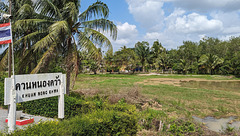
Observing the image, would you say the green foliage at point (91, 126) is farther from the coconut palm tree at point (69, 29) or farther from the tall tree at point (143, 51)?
the tall tree at point (143, 51)

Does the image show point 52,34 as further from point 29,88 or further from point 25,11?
point 29,88

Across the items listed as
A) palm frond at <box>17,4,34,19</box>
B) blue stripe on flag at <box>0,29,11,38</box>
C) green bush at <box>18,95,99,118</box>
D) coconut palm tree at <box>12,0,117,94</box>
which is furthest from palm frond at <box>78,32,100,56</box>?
blue stripe on flag at <box>0,29,11,38</box>

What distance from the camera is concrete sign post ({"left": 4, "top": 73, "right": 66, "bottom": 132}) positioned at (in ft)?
15.0

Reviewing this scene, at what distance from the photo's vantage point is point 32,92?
502 centimetres

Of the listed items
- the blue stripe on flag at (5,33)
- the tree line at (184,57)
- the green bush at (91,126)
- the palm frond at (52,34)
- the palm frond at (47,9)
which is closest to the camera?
the green bush at (91,126)

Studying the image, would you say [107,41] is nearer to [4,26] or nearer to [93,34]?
[93,34]

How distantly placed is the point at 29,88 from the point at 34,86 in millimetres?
151

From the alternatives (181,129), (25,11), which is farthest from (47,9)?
(181,129)

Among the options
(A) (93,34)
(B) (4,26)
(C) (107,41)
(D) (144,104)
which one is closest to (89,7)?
(A) (93,34)

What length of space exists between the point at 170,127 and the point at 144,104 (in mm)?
4382

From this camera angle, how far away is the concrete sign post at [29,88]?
456cm

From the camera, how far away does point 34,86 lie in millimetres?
5094

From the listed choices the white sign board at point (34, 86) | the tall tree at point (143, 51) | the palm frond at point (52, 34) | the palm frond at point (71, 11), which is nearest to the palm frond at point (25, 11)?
the palm frond at point (71, 11)

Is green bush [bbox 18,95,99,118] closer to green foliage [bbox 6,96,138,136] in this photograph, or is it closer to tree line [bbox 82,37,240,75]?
green foliage [bbox 6,96,138,136]
